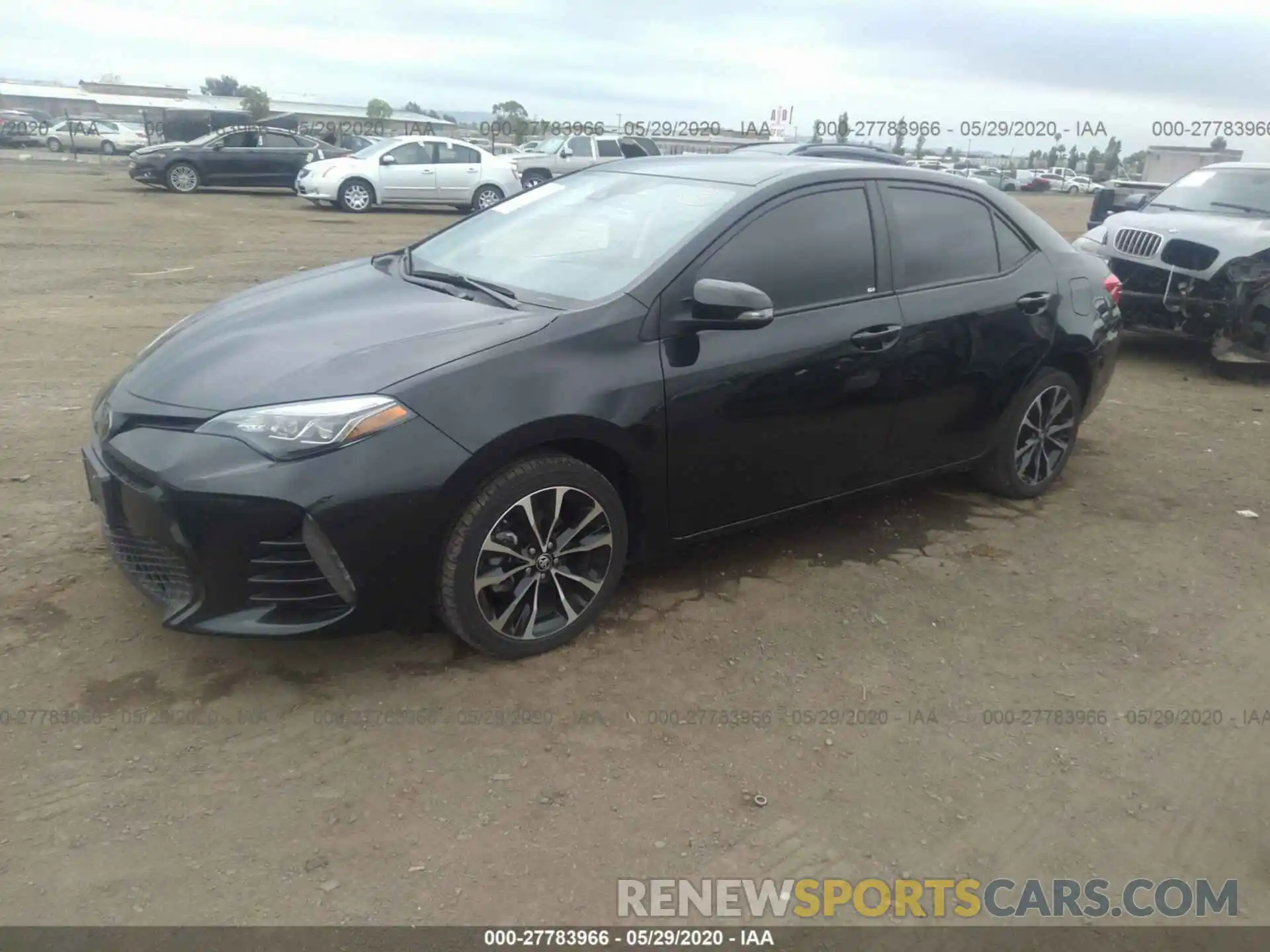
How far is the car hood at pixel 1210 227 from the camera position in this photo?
306 inches

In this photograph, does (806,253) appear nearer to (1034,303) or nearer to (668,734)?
(1034,303)

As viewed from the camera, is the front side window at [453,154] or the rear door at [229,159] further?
the rear door at [229,159]

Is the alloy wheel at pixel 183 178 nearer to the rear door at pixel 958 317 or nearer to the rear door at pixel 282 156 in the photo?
the rear door at pixel 282 156

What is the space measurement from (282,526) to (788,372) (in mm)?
1907

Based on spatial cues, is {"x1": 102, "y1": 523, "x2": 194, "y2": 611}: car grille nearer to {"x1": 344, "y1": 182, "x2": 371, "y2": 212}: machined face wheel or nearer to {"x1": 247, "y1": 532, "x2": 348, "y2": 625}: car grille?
{"x1": 247, "y1": 532, "x2": 348, "y2": 625}: car grille

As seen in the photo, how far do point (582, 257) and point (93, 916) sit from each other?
2.65 metres

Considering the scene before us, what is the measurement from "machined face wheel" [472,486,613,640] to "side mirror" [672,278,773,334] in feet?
2.37

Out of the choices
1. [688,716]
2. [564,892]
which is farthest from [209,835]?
[688,716]

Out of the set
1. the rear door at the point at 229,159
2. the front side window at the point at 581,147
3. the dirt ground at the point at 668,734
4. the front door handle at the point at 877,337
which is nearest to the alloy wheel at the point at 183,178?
the rear door at the point at 229,159

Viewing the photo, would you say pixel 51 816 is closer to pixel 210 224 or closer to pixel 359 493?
pixel 359 493

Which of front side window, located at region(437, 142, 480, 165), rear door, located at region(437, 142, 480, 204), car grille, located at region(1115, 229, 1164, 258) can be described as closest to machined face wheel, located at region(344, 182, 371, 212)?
rear door, located at region(437, 142, 480, 204)

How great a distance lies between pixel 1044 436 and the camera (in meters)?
5.02

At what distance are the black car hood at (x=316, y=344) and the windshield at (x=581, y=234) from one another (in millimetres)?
299

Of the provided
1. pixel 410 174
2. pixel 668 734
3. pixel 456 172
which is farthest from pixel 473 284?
pixel 456 172
